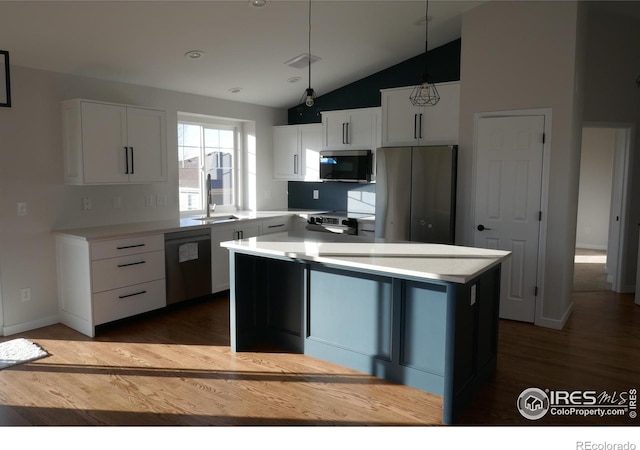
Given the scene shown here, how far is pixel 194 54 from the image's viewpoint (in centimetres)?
450

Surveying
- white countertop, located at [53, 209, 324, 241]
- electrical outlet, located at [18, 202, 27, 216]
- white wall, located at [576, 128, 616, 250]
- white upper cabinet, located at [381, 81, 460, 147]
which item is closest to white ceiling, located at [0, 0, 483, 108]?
white upper cabinet, located at [381, 81, 460, 147]

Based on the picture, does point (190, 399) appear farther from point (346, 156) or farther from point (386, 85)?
→ point (386, 85)

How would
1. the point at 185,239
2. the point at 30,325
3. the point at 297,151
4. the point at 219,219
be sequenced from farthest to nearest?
1. the point at 297,151
2. the point at 219,219
3. the point at 185,239
4. the point at 30,325

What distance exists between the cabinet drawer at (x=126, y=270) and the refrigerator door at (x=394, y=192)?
2.32 m

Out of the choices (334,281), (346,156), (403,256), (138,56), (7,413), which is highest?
(138,56)

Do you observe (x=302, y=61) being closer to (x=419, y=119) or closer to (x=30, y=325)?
(x=419, y=119)

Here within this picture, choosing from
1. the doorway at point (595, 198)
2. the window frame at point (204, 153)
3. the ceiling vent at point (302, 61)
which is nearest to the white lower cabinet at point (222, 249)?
the window frame at point (204, 153)

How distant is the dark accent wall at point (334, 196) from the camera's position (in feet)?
20.4

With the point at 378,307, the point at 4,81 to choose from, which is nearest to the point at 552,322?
the point at 378,307

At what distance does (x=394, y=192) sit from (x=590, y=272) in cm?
354

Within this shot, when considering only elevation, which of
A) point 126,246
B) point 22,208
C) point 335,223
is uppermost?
point 22,208

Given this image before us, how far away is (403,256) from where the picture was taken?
3.23 m
